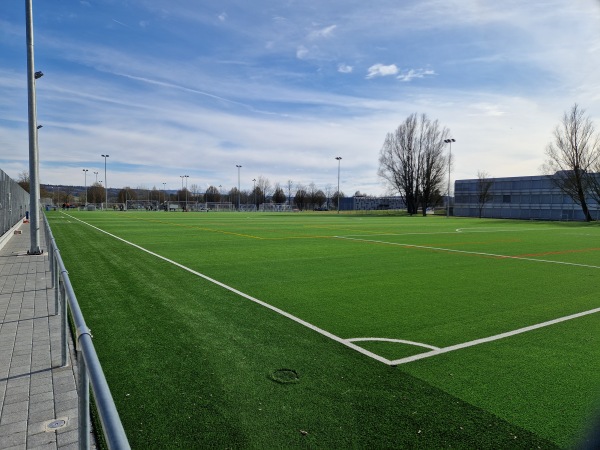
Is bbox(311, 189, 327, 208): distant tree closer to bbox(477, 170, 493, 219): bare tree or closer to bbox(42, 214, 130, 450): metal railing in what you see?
bbox(477, 170, 493, 219): bare tree

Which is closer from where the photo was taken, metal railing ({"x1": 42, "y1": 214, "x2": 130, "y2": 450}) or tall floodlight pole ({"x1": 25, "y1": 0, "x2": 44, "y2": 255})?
metal railing ({"x1": 42, "y1": 214, "x2": 130, "y2": 450})

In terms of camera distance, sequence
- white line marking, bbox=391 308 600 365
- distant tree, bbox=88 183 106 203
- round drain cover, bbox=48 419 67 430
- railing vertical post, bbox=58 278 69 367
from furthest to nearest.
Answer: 1. distant tree, bbox=88 183 106 203
2. white line marking, bbox=391 308 600 365
3. railing vertical post, bbox=58 278 69 367
4. round drain cover, bbox=48 419 67 430

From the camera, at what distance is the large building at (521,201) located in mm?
64625

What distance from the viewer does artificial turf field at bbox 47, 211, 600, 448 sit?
148 inches

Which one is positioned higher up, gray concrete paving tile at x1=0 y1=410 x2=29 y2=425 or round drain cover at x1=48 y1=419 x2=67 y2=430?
gray concrete paving tile at x1=0 y1=410 x2=29 y2=425

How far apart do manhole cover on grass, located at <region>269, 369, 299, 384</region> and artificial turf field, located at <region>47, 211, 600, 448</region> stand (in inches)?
0.9

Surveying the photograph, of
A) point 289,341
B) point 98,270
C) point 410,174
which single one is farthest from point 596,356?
point 410,174

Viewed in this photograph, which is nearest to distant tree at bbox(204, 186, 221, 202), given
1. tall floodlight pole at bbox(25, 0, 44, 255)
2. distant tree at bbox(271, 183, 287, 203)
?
distant tree at bbox(271, 183, 287, 203)

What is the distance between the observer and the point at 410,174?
3322 inches

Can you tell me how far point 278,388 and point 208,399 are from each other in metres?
0.74

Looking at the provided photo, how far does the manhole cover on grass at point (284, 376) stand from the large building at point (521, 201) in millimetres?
70861

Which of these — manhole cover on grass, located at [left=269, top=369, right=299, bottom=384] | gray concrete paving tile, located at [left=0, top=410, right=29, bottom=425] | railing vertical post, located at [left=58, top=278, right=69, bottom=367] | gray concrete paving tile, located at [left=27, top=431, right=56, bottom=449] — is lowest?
gray concrete paving tile, located at [left=27, top=431, right=56, bottom=449]

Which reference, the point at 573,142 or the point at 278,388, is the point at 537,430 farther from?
the point at 573,142

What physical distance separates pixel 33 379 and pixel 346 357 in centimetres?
373
